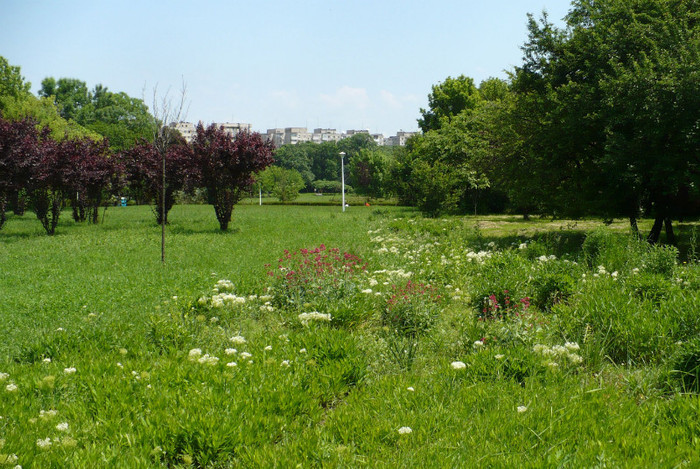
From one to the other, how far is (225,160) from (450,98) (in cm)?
2636

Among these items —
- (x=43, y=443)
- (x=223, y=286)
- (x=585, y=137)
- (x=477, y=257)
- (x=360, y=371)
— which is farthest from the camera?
(x=585, y=137)

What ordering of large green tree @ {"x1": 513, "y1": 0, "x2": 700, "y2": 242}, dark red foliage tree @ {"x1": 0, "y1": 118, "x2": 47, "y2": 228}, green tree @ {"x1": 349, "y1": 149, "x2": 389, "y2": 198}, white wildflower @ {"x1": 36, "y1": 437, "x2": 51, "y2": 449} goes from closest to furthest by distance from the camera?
white wildflower @ {"x1": 36, "y1": 437, "x2": 51, "y2": 449}, large green tree @ {"x1": 513, "y1": 0, "x2": 700, "y2": 242}, dark red foliage tree @ {"x1": 0, "y1": 118, "x2": 47, "y2": 228}, green tree @ {"x1": 349, "y1": 149, "x2": 389, "y2": 198}

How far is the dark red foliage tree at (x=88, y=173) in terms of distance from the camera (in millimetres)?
18641

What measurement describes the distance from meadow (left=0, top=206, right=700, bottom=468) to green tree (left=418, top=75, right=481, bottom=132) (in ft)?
109

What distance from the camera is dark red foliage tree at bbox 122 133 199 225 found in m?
21.0

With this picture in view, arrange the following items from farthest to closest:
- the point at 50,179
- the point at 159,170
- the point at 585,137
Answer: the point at 159,170 → the point at 50,179 → the point at 585,137

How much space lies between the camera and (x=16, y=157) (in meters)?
16.5

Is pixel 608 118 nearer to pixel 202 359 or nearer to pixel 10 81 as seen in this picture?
pixel 202 359

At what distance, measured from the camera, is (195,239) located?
1578cm

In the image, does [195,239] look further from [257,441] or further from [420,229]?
[257,441]

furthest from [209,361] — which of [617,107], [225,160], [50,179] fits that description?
[50,179]

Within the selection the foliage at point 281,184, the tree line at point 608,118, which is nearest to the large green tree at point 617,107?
the tree line at point 608,118

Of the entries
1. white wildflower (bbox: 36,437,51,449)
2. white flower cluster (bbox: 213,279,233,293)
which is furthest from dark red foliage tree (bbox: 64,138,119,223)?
white wildflower (bbox: 36,437,51,449)

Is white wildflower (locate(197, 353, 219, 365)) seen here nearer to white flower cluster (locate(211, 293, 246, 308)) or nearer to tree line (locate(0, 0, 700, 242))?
white flower cluster (locate(211, 293, 246, 308))
